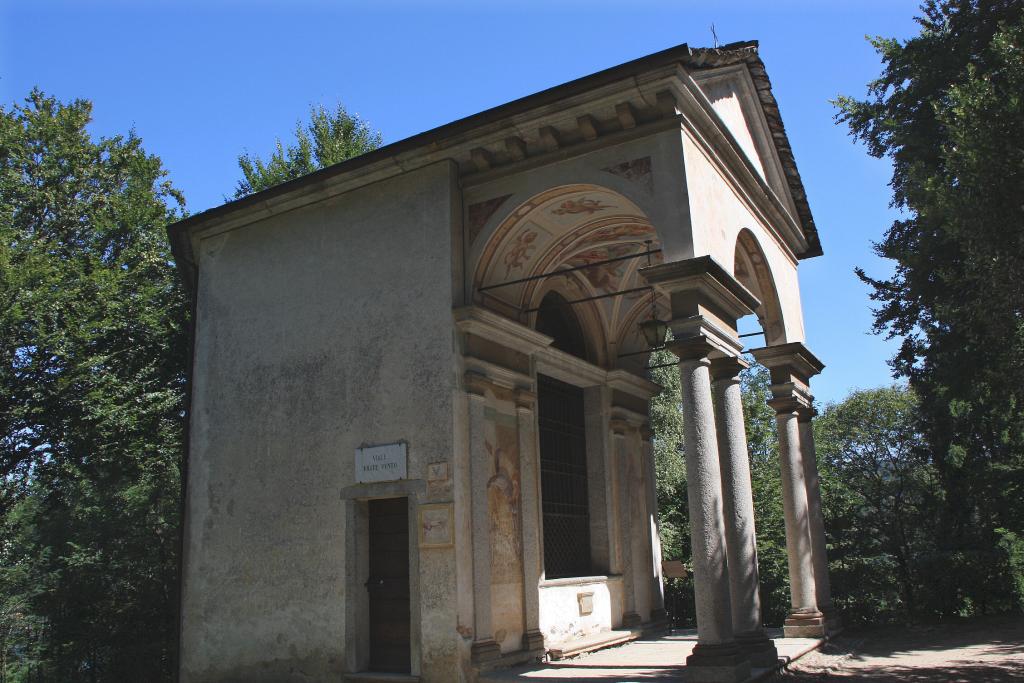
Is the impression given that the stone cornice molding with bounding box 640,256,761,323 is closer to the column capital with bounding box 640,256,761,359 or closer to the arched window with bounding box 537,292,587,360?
the column capital with bounding box 640,256,761,359

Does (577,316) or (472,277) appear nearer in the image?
(472,277)

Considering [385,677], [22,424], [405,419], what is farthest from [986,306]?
[22,424]

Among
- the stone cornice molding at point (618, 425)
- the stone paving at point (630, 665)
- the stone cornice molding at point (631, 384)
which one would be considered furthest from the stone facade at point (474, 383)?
the stone cornice molding at point (631, 384)

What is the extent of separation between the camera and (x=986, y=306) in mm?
8812

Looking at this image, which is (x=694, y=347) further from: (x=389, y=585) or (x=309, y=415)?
(x=309, y=415)

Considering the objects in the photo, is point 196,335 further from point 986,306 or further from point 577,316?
point 986,306

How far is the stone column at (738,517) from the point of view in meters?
9.13

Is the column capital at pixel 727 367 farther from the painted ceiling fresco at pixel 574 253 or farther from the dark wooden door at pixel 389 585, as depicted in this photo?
the dark wooden door at pixel 389 585

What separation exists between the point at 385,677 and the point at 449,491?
6.96ft

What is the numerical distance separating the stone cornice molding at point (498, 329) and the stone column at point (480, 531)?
0.65 metres

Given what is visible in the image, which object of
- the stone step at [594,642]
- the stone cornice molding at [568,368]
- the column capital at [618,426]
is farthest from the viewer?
the column capital at [618,426]

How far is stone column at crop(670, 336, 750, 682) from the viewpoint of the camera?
7871mm

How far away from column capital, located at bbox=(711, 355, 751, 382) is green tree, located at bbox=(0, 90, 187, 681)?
8.99 meters

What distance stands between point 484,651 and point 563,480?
3.74m
